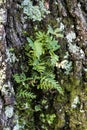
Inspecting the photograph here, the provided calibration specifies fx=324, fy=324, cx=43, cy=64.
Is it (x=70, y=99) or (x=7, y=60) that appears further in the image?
(x=70, y=99)

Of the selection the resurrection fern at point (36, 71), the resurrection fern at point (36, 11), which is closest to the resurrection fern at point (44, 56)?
the resurrection fern at point (36, 71)

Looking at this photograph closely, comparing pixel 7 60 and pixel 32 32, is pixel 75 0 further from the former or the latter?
pixel 7 60

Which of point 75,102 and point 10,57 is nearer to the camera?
point 10,57

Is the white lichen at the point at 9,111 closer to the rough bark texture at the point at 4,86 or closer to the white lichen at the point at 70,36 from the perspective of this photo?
the rough bark texture at the point at 4,86

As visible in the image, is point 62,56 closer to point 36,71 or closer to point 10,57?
point 36,71

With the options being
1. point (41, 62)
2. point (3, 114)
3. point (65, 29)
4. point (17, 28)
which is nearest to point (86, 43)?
point (65, 29)

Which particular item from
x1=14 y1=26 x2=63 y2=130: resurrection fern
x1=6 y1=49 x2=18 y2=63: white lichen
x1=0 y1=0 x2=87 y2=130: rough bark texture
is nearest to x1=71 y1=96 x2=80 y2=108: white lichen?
x1=0 y1=0 x2=87 y2=130: rough bark texture

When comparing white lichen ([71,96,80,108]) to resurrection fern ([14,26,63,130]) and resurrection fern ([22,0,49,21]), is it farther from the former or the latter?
resurrection fern ([22,0,49,21])

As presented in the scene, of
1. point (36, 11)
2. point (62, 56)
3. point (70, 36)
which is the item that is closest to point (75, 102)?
point (62, 56)
